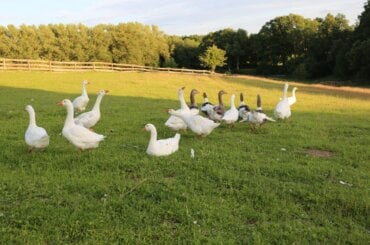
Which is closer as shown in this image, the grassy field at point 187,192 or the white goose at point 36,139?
the grassy field at point 187,192

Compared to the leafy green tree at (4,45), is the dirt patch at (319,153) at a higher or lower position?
lower

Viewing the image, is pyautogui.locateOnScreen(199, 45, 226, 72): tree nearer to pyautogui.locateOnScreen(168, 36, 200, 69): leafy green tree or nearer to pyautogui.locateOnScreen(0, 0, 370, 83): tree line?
pyautogui.locateOnScreen(0, 0, 370, 83): tree line

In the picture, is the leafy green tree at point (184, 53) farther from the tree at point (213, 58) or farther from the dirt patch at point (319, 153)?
the dirt patch at point (319, 153)

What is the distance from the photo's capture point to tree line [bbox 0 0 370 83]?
217 feet

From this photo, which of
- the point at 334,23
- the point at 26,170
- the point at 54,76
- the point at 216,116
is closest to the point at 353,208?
the point at 26,170

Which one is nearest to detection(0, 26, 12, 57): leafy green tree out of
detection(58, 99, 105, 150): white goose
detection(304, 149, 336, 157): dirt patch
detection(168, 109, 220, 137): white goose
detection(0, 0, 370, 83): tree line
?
detection(0, 0, 370, 83): tree line

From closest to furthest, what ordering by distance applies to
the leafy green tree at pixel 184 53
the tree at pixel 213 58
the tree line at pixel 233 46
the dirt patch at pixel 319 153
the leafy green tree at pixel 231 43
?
1. the dirt patch at pixel 319 153
2. the tree line at pixel 233 46
3. the tree at pixel 213 58
4. the leafy green tree at pixel 231 43
5. the leafy green tree at pixel 184 53

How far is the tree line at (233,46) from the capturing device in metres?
66.1

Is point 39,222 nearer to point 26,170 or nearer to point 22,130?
point 26,170

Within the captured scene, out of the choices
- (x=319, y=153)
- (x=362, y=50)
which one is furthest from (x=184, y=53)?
(x=319, y=153)

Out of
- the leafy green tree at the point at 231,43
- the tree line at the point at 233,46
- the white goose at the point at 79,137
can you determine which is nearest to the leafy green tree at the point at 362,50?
the tree line at the point at 233,46

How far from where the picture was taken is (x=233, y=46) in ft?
307

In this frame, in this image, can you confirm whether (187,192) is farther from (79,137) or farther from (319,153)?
(319,153)

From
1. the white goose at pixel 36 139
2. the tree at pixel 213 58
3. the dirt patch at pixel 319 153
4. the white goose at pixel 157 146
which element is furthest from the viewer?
the tree at pixel 213 58
